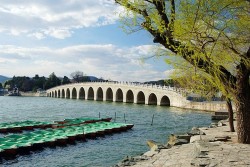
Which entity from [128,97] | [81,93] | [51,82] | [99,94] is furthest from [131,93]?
[51,82]

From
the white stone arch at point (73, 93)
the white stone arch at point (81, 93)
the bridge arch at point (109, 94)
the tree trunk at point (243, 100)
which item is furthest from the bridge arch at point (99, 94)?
the tree trunk at point (243, 100)

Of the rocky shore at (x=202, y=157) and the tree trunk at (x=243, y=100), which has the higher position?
the tree trunk at (x=243, y=100)

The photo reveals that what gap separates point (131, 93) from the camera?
96.6 meters

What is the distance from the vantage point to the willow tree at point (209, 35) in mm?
12320

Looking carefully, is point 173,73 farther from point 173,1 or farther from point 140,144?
point 140,144

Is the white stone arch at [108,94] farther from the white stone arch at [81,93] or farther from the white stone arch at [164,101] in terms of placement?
the white stone arch at [164,101]

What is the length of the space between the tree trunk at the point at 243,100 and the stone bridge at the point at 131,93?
1236 inches

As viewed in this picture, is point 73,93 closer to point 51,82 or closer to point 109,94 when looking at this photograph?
point 109,94

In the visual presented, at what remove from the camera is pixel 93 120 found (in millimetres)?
40156

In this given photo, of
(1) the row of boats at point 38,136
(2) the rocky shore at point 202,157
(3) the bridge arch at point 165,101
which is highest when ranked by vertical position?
(3) the bridge arch at point 165,101

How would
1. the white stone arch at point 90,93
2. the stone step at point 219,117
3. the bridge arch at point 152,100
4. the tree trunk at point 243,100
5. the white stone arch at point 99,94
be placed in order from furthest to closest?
1. the white stone arch at point 90,93
2. the white stone arch at point 99,94
3. the bridge arch at point 152,100
4. the stone step at point 219,117
5. the tree trunk at point 243,100

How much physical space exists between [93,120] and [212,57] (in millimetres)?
28163

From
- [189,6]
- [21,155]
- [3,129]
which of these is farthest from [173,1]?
[3,129]

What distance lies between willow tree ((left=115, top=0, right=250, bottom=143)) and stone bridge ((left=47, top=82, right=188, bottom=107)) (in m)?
31.8
